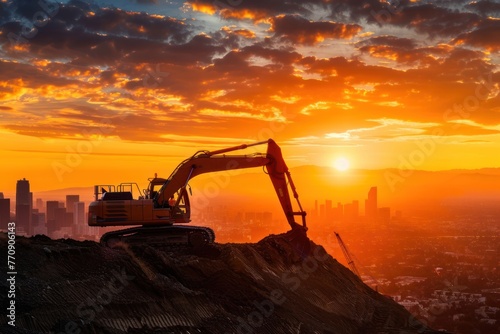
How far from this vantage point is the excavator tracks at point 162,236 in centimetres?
2703

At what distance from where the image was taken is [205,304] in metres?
20.8

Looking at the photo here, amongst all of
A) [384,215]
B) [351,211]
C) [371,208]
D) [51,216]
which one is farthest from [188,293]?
[384,215]

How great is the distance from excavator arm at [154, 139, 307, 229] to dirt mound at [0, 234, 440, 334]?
246 centimetres

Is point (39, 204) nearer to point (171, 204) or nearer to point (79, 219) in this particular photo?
point (79, 219)

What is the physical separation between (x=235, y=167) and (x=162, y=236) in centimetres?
496

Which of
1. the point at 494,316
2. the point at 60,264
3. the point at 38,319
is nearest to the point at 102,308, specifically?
the point at 38,319

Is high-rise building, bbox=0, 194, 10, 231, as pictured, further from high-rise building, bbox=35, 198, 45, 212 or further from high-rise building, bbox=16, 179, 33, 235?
high-rise building, bbox=35, 198, 45, 212

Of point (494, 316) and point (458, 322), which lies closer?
point (458, 322)

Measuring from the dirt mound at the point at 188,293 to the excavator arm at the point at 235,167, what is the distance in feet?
8.07

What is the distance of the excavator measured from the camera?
2652 centimetres

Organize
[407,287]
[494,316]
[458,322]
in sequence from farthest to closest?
[407,287], [494,316], [458,322]

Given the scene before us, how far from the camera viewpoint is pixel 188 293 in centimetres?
2086

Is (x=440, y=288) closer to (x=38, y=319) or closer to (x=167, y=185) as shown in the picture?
Answer: (x=167, y=185)

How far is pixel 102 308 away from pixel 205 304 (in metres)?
4.01
